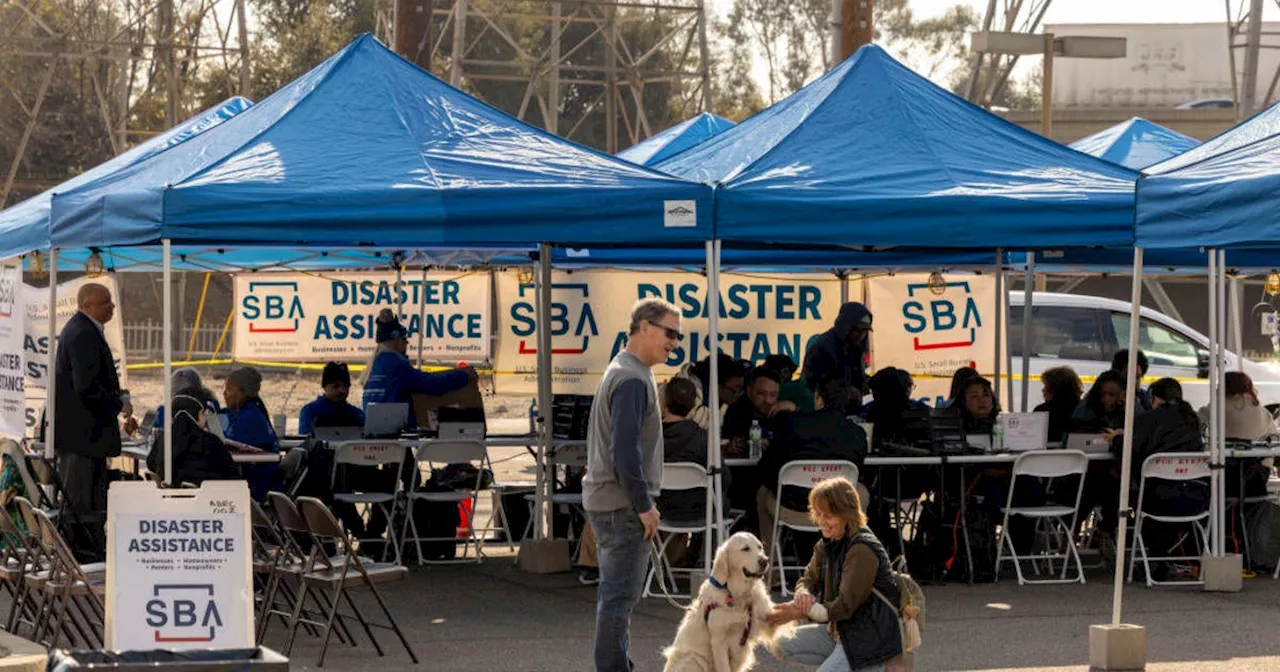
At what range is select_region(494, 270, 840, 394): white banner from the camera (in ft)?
52.3

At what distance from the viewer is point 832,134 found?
11.4 meters

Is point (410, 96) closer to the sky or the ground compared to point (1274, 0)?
closer to the ground

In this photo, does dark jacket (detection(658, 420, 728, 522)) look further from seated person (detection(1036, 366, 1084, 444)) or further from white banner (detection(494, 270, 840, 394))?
white banner (detection(494, 270, 840, 394))

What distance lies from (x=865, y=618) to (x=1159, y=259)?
8.18 metres

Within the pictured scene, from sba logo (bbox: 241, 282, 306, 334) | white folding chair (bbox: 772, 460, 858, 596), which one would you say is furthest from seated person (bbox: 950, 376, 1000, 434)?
sba logo (bbox: 241, 282, 306, 334)

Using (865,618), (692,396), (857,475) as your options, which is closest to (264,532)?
(692,396)

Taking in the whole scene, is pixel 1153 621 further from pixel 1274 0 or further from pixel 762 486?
pixel 1274 0

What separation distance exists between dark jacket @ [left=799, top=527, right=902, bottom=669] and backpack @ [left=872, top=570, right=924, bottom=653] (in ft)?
0.06

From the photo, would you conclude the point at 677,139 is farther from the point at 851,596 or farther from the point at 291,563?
the point at 851,596

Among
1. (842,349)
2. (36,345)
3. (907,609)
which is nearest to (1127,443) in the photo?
(907,609)

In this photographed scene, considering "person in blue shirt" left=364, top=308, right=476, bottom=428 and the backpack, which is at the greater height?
"person in blue shirt" left=364, top=308, right=476, bottom=428

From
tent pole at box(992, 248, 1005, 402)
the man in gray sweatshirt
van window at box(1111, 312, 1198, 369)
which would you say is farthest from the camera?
van window at box(1111, 312, 1198, 369)

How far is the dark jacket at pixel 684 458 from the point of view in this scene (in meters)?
11.0

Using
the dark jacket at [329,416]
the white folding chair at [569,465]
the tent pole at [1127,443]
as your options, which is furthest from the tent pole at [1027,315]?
the tent pole at [1127,443]
